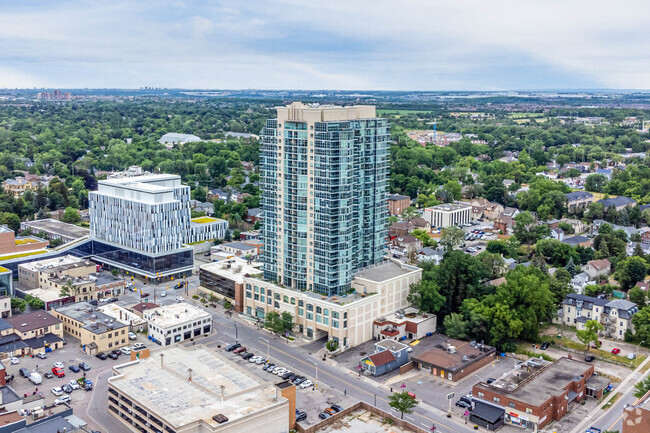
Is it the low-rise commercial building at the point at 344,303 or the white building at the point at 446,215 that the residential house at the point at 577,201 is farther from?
the low-rise commercial building at the point at 344,303

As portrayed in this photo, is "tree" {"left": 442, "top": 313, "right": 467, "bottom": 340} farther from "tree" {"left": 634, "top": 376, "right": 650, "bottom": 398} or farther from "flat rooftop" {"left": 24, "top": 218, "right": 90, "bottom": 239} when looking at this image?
"flat rooftop" {"left": 24, "top": 218, "right": 90, "bottom": 239}

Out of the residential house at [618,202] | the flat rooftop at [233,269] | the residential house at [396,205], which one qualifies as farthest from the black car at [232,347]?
the residential house at [618,202]

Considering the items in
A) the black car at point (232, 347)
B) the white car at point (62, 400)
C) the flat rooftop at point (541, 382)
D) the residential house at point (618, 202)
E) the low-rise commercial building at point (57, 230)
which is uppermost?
the residential house at point (618, 202)

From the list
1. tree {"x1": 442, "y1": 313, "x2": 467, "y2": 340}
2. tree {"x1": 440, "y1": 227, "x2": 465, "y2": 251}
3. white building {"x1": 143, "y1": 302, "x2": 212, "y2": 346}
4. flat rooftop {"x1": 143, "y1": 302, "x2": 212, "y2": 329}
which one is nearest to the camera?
tree {"x1": 442, "y1": 313, "x2": 467, "y2": 340}

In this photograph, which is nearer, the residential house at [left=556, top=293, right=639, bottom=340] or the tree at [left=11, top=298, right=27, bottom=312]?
the residential house at [left=556, top=293, right=639, bottom=340]

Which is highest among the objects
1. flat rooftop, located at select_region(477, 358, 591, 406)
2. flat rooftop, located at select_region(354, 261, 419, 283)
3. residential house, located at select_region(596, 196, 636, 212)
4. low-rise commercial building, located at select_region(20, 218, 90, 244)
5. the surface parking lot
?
flat rooftop, located at select_region(354, 261, 419, 283)

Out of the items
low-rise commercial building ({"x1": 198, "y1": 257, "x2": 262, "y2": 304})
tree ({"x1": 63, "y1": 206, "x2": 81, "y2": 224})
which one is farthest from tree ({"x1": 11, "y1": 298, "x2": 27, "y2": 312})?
tree ({"x1": 63, "y1": 206, "x2": 81, "y2": 224})

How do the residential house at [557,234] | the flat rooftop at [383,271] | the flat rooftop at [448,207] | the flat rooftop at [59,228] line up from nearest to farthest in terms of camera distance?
the flat rooftop at [383,271], the flat rooftop at [59,228], the residential house at [557,234], the flat rooftop at [448,207]
